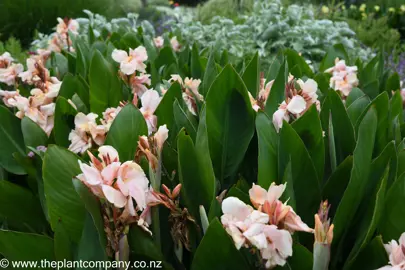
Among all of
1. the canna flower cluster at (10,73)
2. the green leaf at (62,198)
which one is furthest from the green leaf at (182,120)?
the canna flower cluster at (10,73)

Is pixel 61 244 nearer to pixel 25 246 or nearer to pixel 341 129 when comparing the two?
pixel 25 246

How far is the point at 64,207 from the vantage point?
3.43 ft

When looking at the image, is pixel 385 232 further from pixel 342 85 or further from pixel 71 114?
pixel 342 85

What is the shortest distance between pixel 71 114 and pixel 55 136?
78mm

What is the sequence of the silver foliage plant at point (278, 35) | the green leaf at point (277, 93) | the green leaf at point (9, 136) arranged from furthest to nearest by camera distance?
the silver foliage plant at point (278, 35), the green leaf at point (9, 136), the green leaf at point (277, 93)

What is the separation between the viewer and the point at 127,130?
119cm

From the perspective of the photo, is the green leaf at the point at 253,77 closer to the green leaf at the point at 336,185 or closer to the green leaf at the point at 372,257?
the green leaf at the point at 336,185

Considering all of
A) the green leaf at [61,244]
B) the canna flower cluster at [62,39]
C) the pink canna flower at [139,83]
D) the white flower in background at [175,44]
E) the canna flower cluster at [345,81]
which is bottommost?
the white flower in background at [175,44]

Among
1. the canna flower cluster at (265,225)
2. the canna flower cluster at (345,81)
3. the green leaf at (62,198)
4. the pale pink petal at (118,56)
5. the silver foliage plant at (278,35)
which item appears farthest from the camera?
the silver foliage plant at (278,35)

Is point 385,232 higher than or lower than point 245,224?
lower

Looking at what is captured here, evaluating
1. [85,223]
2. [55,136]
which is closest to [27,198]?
[55,136]

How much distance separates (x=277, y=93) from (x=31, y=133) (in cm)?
69

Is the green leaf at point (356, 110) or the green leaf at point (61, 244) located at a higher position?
the green leaf at point (356, 110)

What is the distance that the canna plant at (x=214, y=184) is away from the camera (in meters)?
0.88
